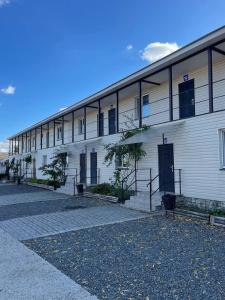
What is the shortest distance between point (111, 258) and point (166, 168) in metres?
7.72

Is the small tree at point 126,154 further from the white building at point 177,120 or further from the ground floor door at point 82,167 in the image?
the ground floor door at point 82,167

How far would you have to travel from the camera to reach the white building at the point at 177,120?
10828 mm

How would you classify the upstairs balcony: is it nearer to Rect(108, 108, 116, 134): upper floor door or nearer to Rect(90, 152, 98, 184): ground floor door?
Rect(108, 108, 116, 134): upper floor door

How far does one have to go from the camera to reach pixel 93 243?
23.9 ft

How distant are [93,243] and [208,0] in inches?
380

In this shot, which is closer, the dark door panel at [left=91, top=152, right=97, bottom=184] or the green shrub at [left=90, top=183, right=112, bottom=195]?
the green shrub at [left=90, top=183, right=112, bottom=195]

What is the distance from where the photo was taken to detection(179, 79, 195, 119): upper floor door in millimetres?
14242

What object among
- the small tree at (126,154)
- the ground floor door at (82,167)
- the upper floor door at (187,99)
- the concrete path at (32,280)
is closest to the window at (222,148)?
the upper floor door at (187,99)

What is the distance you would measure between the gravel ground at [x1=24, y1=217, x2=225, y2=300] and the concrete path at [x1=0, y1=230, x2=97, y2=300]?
20cm

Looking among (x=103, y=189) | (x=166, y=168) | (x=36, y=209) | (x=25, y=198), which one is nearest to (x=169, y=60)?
(x=166, y=168)

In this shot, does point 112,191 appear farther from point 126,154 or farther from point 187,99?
point 187,99

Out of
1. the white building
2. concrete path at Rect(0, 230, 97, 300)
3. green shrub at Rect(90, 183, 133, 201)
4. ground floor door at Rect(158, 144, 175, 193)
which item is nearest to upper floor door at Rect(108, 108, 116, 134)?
the white building

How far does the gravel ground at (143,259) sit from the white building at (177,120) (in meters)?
3.00

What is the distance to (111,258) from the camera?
6.15 metres
